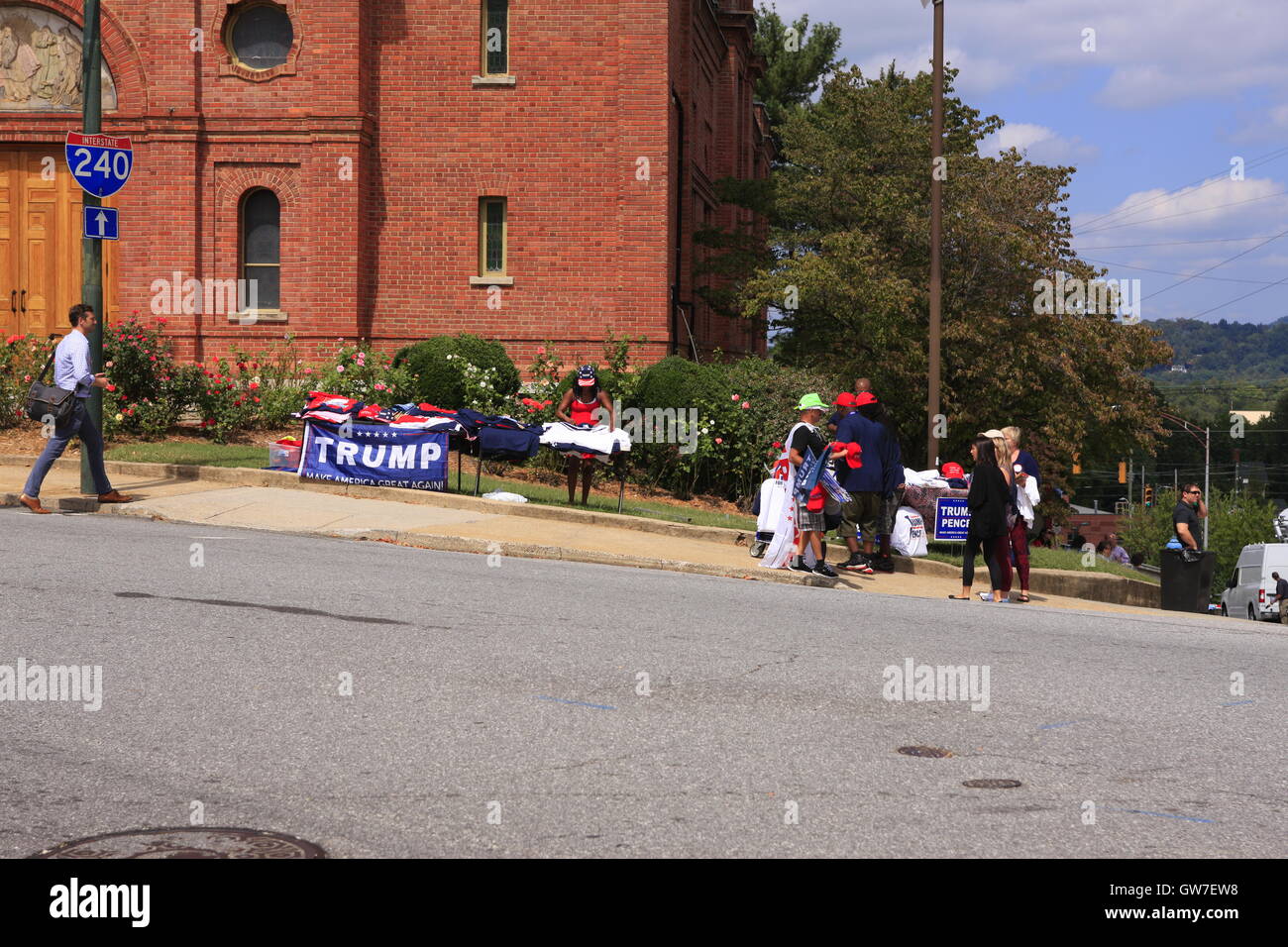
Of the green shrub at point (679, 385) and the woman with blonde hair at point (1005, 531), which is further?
the green shrub at point (679, 385)

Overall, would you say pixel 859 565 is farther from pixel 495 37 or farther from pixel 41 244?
pixel 41 244

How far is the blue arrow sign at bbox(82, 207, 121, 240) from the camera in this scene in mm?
15406

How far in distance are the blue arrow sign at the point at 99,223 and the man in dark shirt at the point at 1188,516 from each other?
14626 millimetres

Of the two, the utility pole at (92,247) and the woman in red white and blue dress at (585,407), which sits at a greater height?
the utility pole at (92,247)

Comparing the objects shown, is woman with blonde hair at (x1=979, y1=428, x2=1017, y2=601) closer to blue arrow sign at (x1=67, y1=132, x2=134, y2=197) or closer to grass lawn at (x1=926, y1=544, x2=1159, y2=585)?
grass lawn at (x1=926, y1=544, x2=1159, y2=585)

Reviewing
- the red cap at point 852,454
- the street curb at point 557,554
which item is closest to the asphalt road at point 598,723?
the street curb at point 557,554

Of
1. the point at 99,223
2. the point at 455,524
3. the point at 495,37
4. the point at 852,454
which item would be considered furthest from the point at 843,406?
the point at 495,37

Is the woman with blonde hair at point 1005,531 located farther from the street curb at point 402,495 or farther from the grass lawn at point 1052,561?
the street curb at point 402,495

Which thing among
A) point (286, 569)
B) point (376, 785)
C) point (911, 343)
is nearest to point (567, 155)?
point (911, 343)

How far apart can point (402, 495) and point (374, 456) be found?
72cm

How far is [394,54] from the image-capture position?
26188mm

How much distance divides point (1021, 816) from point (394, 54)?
23416 mm

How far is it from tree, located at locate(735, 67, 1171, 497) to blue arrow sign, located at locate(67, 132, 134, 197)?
1410 cm

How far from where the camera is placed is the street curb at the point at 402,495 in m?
16.5
